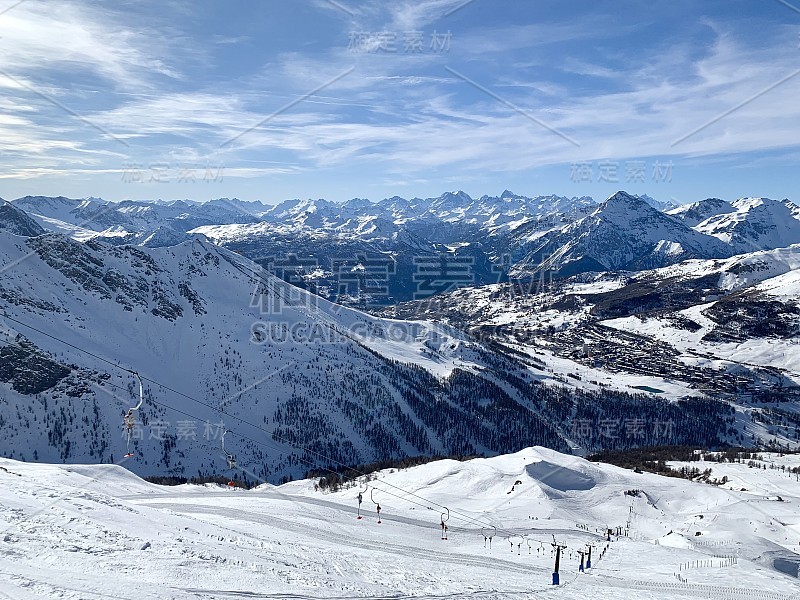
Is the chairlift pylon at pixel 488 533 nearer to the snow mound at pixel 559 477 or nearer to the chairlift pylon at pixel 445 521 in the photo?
the chairlift pylon at pixel 445 521

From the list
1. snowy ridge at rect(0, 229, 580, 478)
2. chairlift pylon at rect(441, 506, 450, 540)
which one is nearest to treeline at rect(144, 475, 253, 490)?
snowy ridge at rect(0, 229, 580, 478)

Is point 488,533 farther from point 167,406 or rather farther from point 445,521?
point 167,406

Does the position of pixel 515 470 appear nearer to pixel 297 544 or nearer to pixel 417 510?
pixel 417 510

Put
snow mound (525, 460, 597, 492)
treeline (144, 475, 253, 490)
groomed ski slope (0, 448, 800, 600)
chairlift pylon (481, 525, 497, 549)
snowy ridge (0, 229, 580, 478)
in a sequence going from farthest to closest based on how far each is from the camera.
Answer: snowy ridge (0, 229, 580, 478), treeline (144, 475, 253, 490), snow mound (525, 460, 597, 492), chairlift pylon (481, 525, 497, 549), groomed ski slope (0, 448, 800, 600)

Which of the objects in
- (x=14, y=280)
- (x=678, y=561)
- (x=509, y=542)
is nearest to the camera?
(x=678, y=561)

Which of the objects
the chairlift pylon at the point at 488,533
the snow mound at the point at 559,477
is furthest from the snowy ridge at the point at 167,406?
the chairlift pylon at the point at 488,533

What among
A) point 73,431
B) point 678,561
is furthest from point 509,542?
point 73,431

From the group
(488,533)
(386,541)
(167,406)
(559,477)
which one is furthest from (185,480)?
(386,541)

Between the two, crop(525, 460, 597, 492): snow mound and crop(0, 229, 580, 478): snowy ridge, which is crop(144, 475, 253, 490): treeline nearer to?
crop(0, 229, 580, 478): snowy ridge

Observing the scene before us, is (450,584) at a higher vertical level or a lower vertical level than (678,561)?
higher
